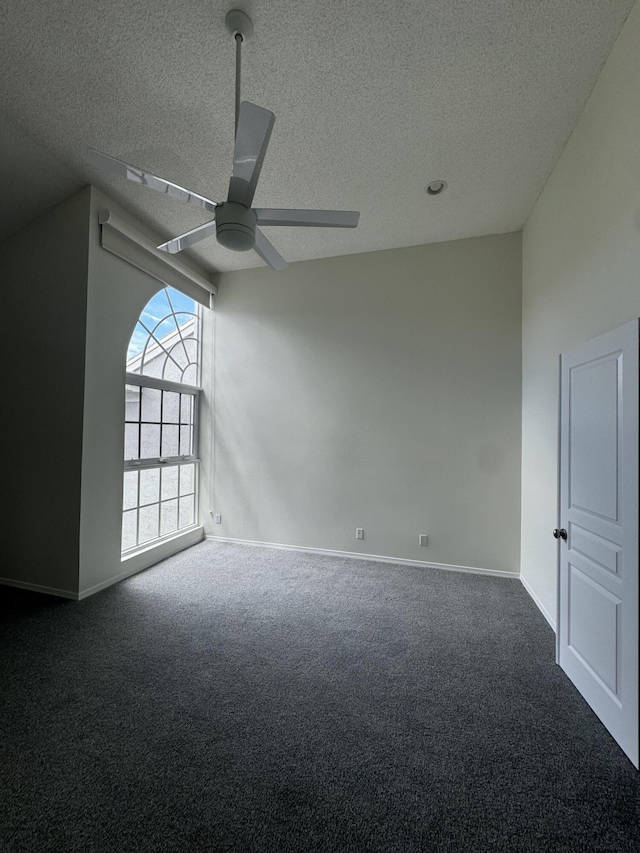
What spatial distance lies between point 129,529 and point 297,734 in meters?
2.64

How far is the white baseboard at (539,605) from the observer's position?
2.68 meters

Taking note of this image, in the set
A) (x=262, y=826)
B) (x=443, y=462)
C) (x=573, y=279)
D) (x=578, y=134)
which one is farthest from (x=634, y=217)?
(x=262, y=826)

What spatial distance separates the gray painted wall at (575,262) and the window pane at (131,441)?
3.66m


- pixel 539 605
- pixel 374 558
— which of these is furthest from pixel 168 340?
pixel 539 605

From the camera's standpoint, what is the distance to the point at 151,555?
371 cm

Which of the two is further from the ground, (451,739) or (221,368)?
(221,368)

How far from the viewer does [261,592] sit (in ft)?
10.3

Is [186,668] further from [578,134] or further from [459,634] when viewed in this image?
[578,134]

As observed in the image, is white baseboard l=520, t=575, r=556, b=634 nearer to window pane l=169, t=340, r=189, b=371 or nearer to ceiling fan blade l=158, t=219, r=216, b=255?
ceiling fan blade l=158, t=219, r=216, b=255

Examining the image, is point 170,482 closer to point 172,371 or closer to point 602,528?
point 172,371

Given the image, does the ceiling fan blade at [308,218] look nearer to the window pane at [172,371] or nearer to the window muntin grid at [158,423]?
the window muntin grid at [158,423]

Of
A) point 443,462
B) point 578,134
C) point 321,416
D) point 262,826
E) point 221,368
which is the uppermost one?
point 578,134

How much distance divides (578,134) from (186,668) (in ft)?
13.3

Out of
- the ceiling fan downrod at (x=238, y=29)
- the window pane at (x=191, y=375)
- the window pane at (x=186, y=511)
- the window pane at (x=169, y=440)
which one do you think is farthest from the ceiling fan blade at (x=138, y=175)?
the window pane at (x=186, y=511)
